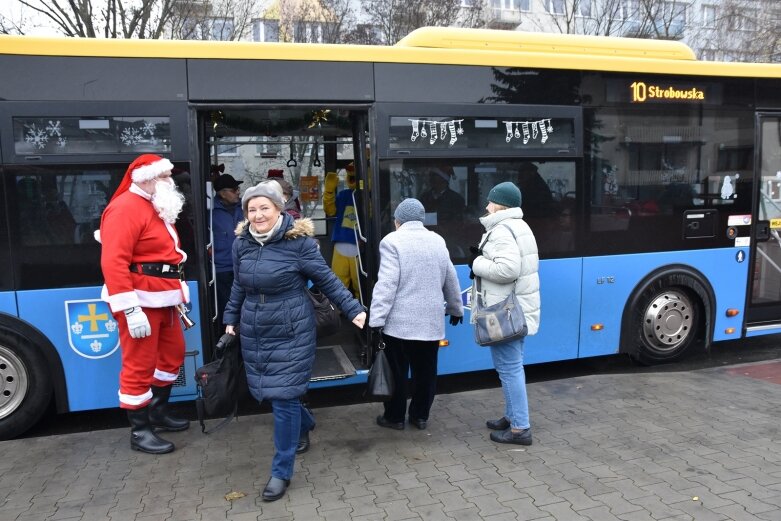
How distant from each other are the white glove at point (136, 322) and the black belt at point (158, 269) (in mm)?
292

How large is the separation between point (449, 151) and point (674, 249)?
100 inches

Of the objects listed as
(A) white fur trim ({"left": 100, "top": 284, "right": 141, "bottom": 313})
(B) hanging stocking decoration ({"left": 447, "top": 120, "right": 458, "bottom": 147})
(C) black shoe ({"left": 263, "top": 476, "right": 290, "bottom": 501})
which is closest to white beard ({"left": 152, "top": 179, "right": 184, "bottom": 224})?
(A) white fur trim ({"left": 100, "top": 284, "right": 141, "bottom": 313})

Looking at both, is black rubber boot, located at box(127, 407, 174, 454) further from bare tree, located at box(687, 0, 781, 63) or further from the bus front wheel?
bare tree, located at box(687, 0, 781, 63)

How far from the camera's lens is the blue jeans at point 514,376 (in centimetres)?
404

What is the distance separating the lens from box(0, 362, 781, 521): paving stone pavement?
3330 mm

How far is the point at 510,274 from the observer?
151 inches

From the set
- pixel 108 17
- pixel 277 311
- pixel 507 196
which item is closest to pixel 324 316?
pixel 277 311

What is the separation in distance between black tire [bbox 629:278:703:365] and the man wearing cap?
3.87 metres

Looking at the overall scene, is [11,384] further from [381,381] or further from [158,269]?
[381,381]

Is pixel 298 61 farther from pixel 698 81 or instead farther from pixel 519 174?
pixel 698 81

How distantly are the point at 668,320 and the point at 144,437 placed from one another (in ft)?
16.0

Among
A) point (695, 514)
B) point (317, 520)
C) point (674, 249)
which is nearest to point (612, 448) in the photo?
point (695, 514)

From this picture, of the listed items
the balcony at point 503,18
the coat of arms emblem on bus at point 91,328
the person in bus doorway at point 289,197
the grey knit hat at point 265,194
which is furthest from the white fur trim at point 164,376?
the balcony at point 503,18

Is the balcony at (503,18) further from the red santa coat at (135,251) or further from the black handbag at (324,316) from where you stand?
the black handbag at (324,316)
